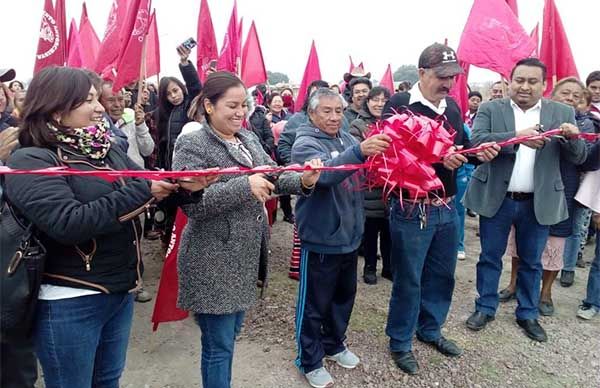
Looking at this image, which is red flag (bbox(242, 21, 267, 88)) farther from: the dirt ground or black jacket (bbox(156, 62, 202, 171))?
the dirt ground

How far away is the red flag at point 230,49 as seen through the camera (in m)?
6.61

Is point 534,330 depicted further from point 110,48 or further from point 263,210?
point 110,48

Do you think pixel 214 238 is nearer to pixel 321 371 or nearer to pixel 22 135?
pixel 22 135

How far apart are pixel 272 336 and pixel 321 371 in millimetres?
781

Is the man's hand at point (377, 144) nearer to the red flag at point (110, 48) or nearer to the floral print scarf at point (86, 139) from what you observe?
the floral print scarf at point (86, 139)

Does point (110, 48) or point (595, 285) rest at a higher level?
point (110, 48)

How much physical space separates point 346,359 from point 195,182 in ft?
6.73

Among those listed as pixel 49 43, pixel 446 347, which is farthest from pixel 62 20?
pixel 446 347

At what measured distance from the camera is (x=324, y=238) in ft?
9.92

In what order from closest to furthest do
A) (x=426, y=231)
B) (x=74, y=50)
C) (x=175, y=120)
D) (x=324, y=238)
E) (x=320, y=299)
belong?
(x=324, y=238) → (x=320, y=299) → (x=426, y=231) → (x=175, y=120) → (x=74, y=50)

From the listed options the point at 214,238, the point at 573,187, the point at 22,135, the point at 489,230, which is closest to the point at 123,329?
the point at 214,238

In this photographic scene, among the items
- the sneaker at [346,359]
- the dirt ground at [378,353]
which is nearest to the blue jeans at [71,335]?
the dirt ground at [378,353]

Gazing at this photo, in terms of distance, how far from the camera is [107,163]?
210 cm

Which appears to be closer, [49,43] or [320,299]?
[320,299]
